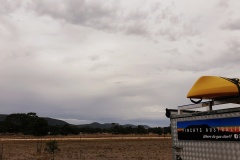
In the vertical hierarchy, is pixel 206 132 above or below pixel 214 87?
below

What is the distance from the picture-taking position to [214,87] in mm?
5891

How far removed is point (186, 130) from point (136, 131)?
132 metres

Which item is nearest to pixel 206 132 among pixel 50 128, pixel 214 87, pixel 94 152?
pixel 214 87

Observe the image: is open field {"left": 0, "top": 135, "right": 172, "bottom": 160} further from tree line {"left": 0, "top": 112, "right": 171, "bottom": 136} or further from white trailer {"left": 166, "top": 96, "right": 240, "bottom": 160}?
tree line {"left": 0, "top": 112, "right": 171, "bottom": 136}

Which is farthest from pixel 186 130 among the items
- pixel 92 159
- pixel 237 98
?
pixel 92 159

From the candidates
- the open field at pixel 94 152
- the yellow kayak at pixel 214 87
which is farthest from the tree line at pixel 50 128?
the yellow kayak at pixel 214 87

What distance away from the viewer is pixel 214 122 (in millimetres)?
5723

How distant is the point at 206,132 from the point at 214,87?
3.01 feet

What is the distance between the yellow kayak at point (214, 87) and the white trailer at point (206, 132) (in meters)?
0.21

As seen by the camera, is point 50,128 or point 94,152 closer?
point 94,152

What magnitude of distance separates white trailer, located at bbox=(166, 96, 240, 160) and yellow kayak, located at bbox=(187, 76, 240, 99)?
212mm

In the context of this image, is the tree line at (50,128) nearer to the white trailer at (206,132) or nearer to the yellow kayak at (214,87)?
the white trailer at (206,132)

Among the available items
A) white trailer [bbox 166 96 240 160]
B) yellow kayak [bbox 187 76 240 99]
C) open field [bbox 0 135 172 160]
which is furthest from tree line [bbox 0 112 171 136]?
yellow kayak [bbox 187 76 240 99]

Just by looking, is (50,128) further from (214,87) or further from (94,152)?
(214,87)
